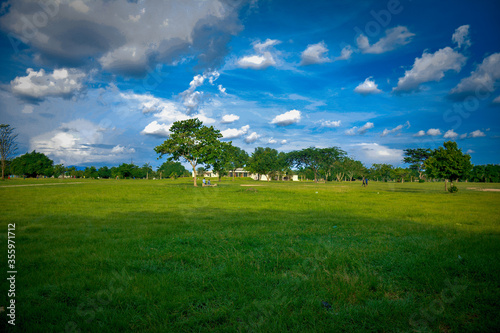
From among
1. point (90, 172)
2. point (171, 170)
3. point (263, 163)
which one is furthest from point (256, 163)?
point (90, 172)

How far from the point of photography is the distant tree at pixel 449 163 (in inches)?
1308

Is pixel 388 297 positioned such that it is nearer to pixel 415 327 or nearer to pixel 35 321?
pixel 415 327

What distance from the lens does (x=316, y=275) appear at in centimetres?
525

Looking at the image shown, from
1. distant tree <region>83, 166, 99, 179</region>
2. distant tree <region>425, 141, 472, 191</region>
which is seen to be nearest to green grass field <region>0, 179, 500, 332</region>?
distant tree <region>425, 141, 472, 191</region>

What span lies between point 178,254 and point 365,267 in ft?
15.6

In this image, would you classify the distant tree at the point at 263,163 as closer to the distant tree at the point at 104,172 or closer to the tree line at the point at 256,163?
the tree line at the point at 256,163

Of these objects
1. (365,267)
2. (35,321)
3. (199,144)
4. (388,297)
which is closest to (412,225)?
(365,267)

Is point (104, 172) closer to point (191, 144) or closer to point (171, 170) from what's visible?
point (171, 170)

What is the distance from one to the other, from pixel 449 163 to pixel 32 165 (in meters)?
134

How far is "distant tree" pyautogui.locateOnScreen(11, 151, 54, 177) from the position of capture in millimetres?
98125

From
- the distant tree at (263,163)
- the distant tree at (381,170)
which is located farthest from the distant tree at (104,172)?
the distant tree at (381,170)

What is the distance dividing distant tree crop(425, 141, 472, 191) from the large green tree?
3403 centimetres

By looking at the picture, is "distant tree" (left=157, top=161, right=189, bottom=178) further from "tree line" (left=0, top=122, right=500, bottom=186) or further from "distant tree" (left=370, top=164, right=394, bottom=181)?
"distant tree" (left=370, top=164, right=394, bottom=181)

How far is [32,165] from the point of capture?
9944 centimetres
